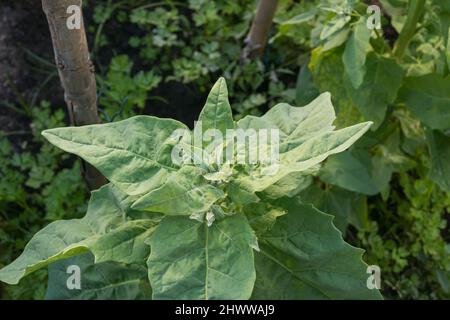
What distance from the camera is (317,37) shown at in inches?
76.3

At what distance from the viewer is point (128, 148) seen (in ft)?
3.77

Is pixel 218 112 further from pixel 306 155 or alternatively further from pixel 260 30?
pixel 260 30

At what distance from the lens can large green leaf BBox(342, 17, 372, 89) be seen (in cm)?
166

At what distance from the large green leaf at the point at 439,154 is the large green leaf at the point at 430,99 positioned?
0.10 m

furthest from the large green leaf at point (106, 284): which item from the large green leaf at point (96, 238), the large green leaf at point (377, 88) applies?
the large green leaf at point (377, 88)

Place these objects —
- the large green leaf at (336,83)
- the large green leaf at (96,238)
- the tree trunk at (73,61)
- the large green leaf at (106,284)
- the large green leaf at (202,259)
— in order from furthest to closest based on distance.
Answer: the large green leaf at (336,83) < the large green leaf at (106,284) < the tree trunk at (73,61) < the large green leaf at (96,238) < the large green leaf at (202,259)

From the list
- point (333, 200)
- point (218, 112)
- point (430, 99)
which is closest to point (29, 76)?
point (333, 200)

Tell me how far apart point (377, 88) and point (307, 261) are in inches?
28.9

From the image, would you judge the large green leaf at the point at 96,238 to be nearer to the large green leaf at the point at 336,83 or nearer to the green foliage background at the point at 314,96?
the green foliage background at the point at 314,96

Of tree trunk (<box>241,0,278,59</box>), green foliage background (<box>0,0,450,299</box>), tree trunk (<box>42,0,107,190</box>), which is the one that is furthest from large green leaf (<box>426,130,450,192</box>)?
tree trunk (<box>42,0,107,190</box>)

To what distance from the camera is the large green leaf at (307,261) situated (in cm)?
123

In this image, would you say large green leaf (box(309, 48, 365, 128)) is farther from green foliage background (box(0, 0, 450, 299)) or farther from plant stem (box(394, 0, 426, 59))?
plant stem (box(394, 0, 426, 59))
